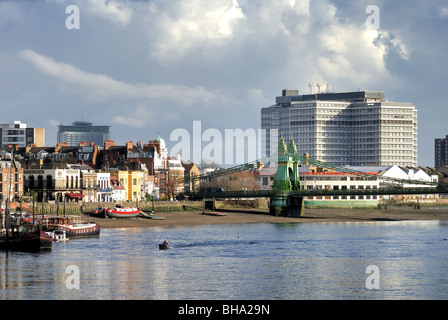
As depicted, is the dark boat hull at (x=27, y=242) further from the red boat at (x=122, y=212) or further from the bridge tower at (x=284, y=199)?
the bridge tower at (x=284, y=199)

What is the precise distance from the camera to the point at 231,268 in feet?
289

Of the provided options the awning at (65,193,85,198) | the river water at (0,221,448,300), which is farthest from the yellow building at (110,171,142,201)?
the river water at (0,221,448,300)

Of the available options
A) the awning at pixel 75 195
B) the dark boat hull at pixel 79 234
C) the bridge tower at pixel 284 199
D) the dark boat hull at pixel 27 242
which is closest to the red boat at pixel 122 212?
the awning at pixel 75 195

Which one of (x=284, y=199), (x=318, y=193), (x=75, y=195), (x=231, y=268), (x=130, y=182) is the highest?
(x=130, y=182)

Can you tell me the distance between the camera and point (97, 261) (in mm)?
91750

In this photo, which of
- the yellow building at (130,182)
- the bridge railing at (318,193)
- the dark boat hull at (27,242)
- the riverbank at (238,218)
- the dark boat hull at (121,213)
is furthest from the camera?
the yellow building at (130,182)

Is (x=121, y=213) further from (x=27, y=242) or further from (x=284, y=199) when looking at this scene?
(x=27, y=242)

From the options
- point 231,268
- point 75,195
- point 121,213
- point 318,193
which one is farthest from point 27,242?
point 318,193

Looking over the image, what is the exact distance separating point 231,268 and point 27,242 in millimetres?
26253

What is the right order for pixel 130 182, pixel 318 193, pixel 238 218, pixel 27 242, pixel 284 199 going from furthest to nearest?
pixel 284 199 < pixel 130 182 < pixel 318 193 < pixel 238 218 < pixel 27 242

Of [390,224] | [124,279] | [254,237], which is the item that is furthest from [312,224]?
[124,279]

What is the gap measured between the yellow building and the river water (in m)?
54.2

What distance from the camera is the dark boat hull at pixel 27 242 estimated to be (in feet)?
332

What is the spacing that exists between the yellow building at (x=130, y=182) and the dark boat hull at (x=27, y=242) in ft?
273
